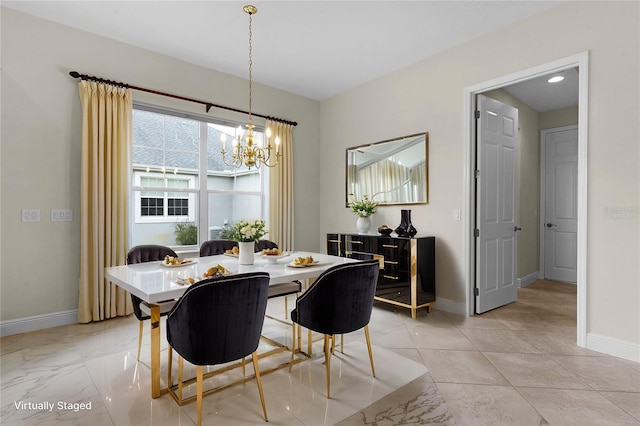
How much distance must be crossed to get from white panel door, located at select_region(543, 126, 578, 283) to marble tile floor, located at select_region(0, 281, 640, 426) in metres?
2.70

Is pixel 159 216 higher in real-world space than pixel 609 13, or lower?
lower

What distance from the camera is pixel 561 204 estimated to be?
5.46 metres

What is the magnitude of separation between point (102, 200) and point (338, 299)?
108 inches

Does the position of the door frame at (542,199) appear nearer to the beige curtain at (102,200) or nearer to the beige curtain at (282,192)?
the beige curtain at (282,192)

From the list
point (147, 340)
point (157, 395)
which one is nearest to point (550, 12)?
point (157, 395)

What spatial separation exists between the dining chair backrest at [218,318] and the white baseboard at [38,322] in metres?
2.30

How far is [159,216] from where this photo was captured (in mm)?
4039

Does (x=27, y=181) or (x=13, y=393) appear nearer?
(x=13, y=393)

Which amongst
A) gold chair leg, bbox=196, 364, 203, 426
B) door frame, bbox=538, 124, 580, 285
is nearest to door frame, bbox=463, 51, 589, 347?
door frame, bbox=538, 124, 580, 285

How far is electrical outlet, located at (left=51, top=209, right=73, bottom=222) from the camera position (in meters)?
3.28

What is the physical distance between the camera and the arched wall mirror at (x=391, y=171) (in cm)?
409

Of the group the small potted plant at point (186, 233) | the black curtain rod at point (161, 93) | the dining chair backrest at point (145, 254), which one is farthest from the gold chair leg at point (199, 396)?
the black curtain rod at point (161, 93)

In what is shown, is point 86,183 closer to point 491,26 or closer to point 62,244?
point 62,244

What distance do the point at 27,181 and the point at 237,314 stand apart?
281cm
